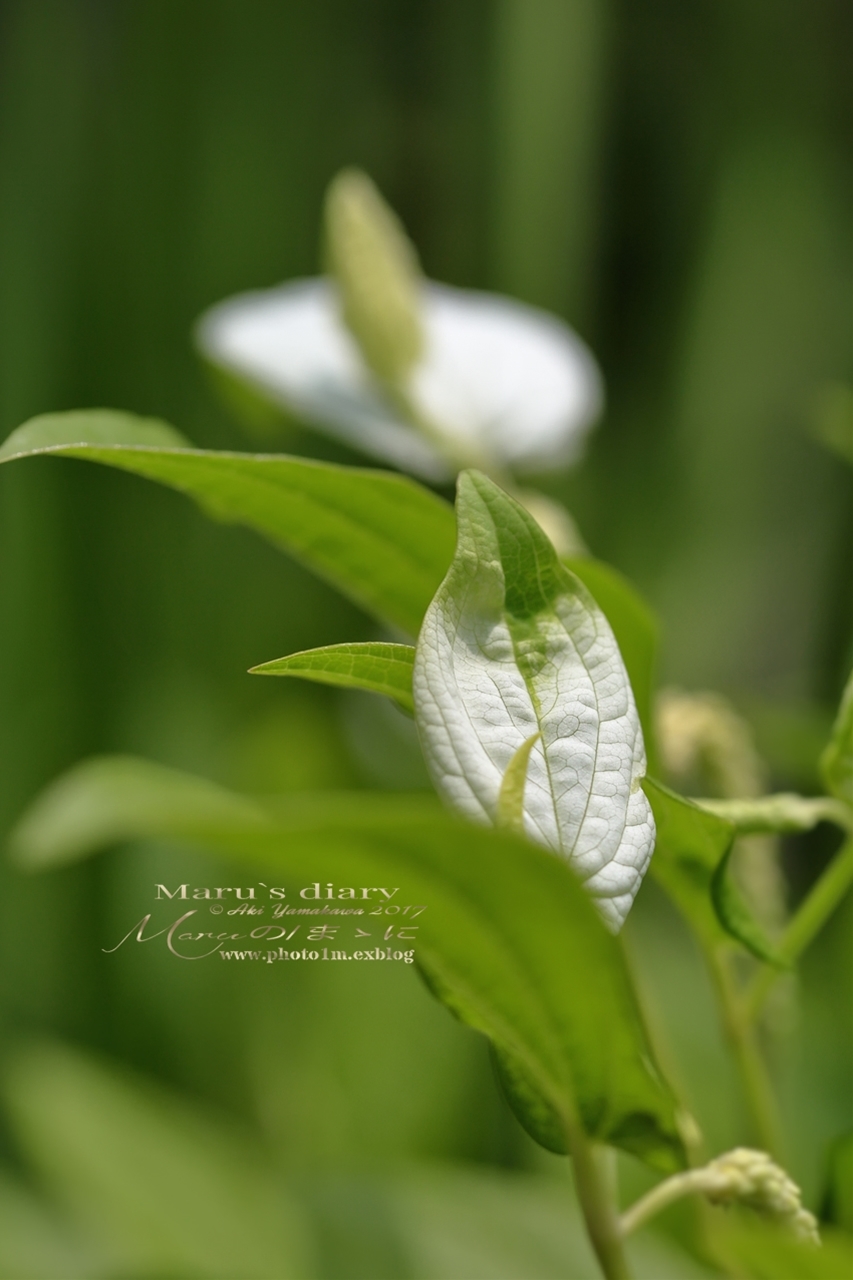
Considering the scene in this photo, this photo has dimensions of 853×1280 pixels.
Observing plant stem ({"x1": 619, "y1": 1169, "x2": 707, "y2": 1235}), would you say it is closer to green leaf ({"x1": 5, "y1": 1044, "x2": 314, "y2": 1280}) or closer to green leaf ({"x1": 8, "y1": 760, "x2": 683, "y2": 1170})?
green leaf ({"x1": 8, "y1": 760, "x2": 683, "y2": 1170})

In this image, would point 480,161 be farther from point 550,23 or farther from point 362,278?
point 362,278

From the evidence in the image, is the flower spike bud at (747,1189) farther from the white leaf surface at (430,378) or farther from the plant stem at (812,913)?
the white leaf surface at (430,378)

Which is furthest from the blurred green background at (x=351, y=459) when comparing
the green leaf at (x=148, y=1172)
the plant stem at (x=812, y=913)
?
the plant stem at (x=812, y=913)

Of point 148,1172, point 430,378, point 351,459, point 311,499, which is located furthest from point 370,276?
point 351,459

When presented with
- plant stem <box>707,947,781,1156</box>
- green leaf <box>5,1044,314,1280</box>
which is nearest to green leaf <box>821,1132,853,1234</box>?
plant stem <box>707,947,781,1156</box>

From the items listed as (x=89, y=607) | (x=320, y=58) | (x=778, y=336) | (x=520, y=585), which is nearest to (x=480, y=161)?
(x=320, y=58)
